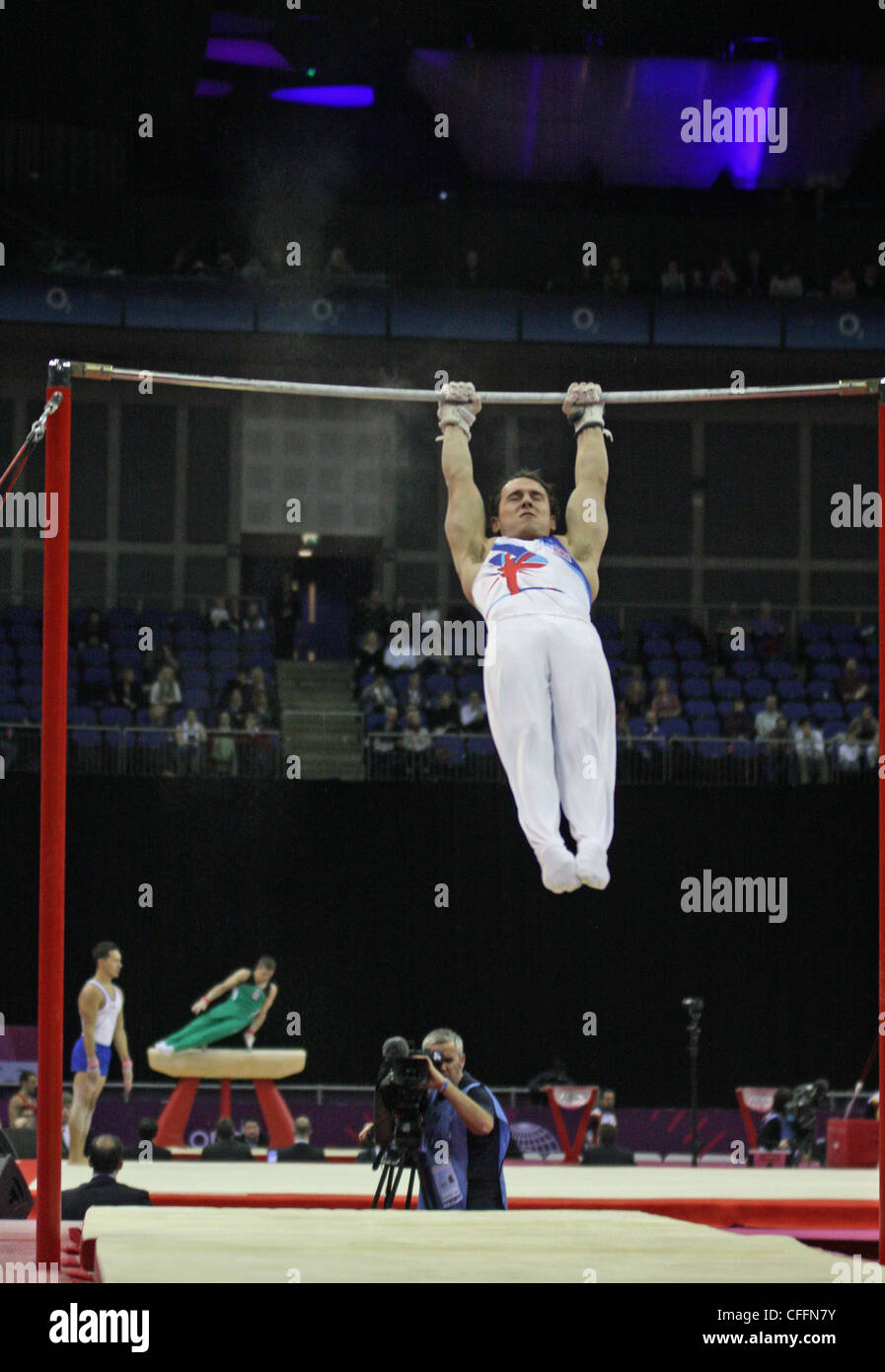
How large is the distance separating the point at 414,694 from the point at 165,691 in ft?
8.18

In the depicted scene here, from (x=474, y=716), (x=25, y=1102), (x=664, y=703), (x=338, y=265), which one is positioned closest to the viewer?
(x=25, y=1102)

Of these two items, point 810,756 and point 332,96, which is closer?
point 810,756

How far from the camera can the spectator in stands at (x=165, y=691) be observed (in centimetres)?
1672

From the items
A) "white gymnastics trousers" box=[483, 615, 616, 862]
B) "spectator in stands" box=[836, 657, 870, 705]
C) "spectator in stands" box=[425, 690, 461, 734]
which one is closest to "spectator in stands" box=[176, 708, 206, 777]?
"spectator in stands" box=[425, 690, 461, 734]

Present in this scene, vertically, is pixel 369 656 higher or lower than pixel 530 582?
higher

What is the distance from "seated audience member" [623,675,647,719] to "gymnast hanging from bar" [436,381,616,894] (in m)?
11.1

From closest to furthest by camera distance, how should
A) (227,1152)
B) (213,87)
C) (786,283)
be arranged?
(227,1152) < (786,283) < (213,87)

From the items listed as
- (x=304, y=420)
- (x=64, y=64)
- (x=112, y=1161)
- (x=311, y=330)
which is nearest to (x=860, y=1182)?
(x=112, y=1161)

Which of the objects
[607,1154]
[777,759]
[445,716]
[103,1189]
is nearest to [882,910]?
[103,1189]

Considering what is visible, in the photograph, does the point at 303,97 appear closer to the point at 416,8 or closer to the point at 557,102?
the point at 416,8

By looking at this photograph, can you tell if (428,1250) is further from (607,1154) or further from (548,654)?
(607,1154)

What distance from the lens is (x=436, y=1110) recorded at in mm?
6746

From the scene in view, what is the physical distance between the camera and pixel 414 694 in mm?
17250

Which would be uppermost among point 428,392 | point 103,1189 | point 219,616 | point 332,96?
point 332,96
